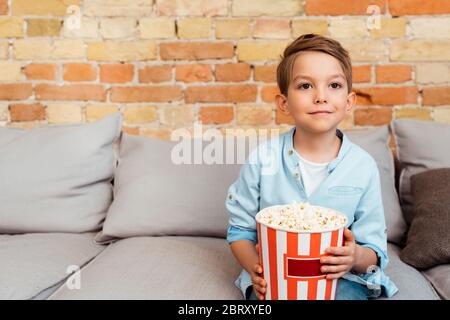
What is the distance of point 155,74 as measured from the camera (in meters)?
1.95

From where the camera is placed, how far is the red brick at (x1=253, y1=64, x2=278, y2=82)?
191 cm

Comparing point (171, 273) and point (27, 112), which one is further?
point (27, 112)

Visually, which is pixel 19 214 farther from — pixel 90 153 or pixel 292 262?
pixel 292 262

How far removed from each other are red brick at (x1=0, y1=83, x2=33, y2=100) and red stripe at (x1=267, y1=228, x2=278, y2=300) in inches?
58.1

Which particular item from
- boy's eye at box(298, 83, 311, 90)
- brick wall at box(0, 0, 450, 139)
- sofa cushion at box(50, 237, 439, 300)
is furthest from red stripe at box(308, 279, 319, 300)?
brick wall at box(0, 0, 450, 139)

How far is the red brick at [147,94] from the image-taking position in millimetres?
1951

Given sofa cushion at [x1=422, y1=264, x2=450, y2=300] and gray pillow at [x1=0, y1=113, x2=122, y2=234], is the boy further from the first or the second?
gray pillow at [x1=0, y1=113, x2=122, y2=234]

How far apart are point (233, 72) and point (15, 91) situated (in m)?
0.91

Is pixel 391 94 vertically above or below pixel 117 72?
below

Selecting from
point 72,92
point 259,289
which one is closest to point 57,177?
point 72,92

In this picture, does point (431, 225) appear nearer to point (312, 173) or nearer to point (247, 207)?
point (312, 173)

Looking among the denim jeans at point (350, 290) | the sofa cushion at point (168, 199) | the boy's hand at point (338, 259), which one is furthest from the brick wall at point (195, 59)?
the boy's hand at point (338, 259)
